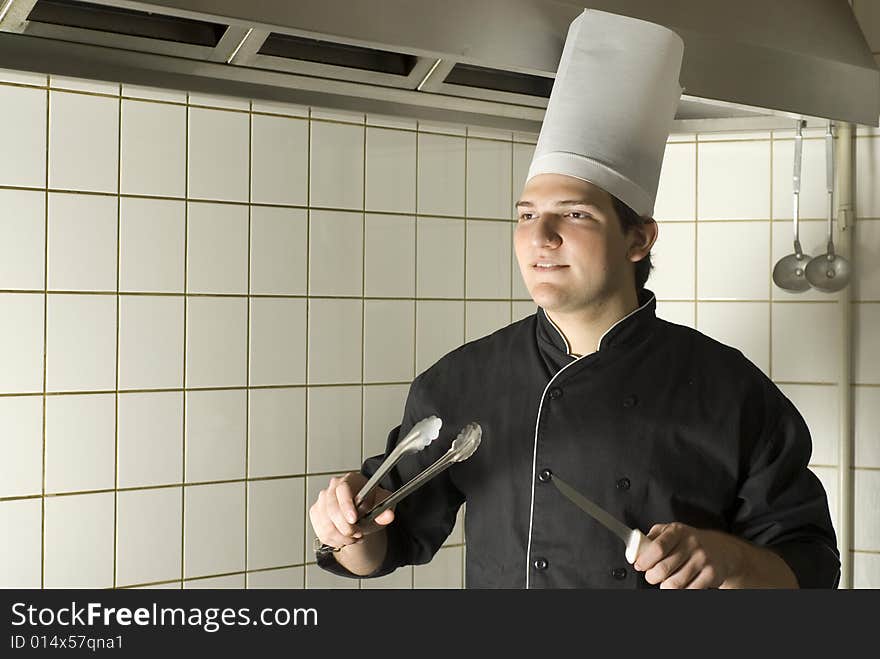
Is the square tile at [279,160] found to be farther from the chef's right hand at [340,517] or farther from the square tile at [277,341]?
the chef's right hand at [340,517]

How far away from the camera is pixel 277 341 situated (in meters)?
1.08

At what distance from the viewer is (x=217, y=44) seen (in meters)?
0.90

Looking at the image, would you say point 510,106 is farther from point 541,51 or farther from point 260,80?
point 260,80

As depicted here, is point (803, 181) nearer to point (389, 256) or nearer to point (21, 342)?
point (389, 256)

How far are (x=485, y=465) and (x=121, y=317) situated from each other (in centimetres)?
38

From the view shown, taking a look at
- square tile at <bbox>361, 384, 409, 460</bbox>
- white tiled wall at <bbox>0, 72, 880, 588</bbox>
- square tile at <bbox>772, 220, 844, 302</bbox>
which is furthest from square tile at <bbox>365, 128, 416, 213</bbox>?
square tile at <bbox>772, 220, 844, 302</bbox>

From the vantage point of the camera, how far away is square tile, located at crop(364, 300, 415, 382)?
116cm

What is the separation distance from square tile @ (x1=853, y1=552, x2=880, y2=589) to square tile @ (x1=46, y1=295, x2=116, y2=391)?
3.20ft

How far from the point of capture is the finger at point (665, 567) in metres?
0.77

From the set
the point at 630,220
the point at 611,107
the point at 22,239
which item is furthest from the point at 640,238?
the point at 22,239

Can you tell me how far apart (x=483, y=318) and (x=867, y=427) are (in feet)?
1.77

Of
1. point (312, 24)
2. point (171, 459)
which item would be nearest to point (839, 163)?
point (312, 24)

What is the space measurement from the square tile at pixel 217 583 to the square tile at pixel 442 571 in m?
0.25

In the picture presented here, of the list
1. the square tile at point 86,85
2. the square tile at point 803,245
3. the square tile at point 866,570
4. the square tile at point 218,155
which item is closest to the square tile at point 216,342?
the square tile at point 218,155
